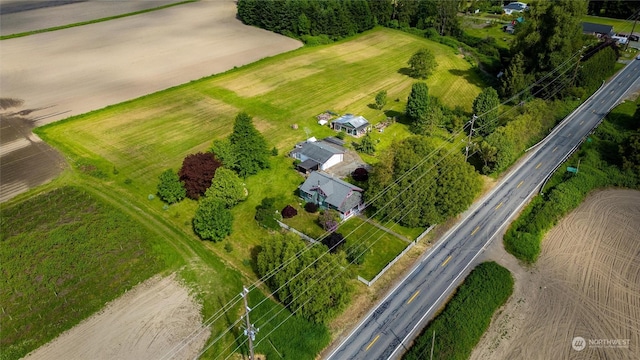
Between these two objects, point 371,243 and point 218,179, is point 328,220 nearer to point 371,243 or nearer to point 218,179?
point 371,243

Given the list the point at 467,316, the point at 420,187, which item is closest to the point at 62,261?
the point at 420,187

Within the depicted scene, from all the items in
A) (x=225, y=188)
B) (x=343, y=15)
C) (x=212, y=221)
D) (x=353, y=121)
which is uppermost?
(x=343, y=15)

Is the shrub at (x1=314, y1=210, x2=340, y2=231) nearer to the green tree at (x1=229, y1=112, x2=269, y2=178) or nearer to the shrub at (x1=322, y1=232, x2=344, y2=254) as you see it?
the shrub at (x1=322, y1=232, x2=344, y2=254)

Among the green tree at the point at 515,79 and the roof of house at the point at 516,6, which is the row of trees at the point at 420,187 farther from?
the roof of house at the point at 516,6

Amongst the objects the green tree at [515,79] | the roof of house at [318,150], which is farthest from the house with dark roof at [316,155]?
the green tree at [515,79]

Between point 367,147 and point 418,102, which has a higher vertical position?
point 418,102

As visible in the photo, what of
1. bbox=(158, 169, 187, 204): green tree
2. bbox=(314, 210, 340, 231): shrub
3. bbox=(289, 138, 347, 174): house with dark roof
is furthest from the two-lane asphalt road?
bbox=(158, 169, 187, 204): green tree
